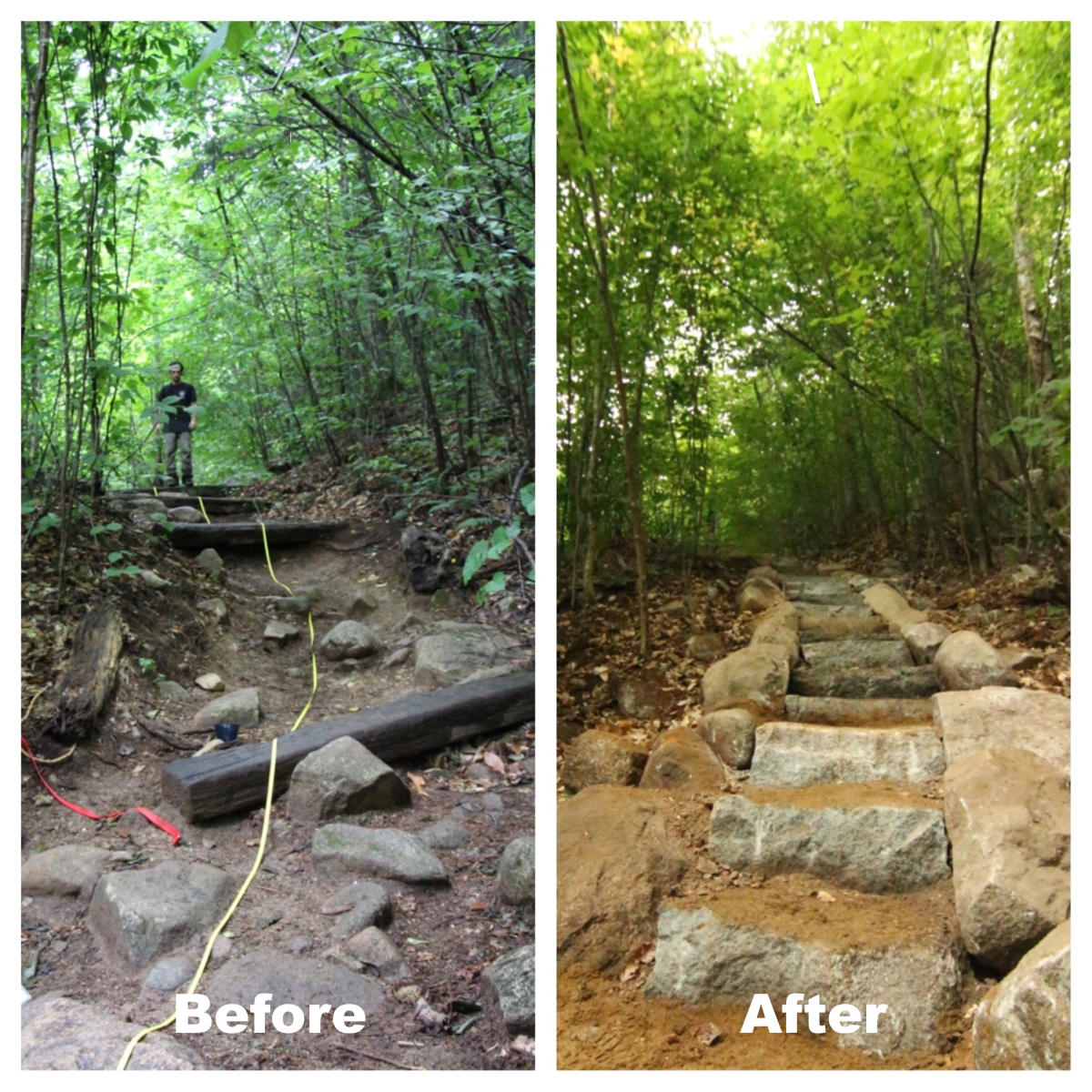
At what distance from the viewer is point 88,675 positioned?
6.31ft

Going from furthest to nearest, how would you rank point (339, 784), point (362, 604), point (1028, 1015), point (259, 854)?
point (362, 604) → point (339, 784) → point (259, 854) → point (1028, 1015)

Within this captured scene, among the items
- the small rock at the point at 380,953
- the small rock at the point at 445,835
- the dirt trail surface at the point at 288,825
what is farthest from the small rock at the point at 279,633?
the small rock at the point at 380,953

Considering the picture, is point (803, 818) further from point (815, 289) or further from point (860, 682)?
point (815, 289)

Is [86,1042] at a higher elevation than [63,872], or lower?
lower

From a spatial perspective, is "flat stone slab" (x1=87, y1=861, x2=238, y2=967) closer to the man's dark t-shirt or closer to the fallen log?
the fallen log

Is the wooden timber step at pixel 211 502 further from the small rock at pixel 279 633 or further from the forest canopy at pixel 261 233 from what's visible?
the small rock at pixel 279 633

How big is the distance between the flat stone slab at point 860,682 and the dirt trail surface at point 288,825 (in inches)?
32.0

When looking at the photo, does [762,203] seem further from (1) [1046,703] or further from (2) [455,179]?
(1) [1046,703]

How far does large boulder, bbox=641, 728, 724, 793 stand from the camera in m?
1.38

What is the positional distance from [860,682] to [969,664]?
184 millimetres

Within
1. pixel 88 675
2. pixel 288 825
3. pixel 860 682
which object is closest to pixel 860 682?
pixel 860 682

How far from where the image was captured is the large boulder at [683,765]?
1379 millimetres

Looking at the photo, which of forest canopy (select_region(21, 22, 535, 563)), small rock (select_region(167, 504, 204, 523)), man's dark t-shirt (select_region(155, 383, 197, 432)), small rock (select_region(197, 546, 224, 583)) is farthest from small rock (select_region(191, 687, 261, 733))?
man's dark t-shirt (select_region(155, 383, 197, 432))

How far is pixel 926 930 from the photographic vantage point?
1258 mm
